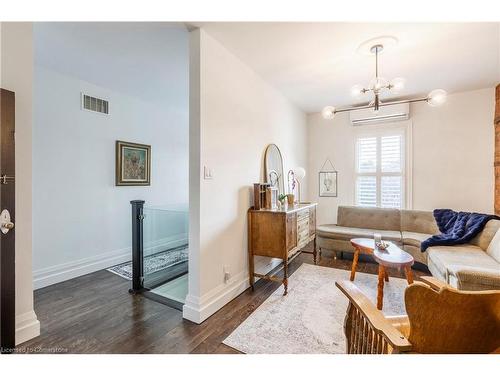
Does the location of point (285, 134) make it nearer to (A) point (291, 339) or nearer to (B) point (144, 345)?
(A) point (291, 339)

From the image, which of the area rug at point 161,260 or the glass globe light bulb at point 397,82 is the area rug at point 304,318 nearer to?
the area rug at point 161,260

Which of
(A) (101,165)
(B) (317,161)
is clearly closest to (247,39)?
(A) (101,165)

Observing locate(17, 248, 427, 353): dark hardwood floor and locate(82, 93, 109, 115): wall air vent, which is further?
locate(82, 93, 109, 115): wall air vent

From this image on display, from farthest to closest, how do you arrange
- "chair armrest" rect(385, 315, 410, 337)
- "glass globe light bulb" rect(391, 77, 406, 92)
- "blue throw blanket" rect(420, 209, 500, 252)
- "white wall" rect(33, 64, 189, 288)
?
"blue throw blanket" rect(420, 209, 500, 252), "white wall" rect(33, 64, 189, 288), "glass globe light bulb" rect(391, 77, 406, 92), "chair armrest" rect(385, 315, 410, 337)

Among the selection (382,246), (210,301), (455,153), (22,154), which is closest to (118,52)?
(22,154)

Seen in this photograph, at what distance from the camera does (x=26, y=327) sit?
1.74 metres

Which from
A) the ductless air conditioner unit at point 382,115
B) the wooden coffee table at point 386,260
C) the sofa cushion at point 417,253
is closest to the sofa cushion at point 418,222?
the sofa cushion at point 417,253

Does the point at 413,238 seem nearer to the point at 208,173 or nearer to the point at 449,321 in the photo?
the point at 449,321

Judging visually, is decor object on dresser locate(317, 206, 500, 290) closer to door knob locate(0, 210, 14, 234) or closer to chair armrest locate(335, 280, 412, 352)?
chair armrest locate(335, 280, 412, 352)

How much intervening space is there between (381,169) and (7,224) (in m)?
4.76

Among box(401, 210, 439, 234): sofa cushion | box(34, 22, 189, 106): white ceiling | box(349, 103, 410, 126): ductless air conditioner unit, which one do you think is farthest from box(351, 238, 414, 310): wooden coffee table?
box(34, 22, 189, 106): white ceiling

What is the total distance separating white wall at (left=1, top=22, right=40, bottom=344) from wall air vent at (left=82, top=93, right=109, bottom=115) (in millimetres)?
1441

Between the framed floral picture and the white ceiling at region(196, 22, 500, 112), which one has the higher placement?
the white ceiling at region(196, 22, 500, 112)

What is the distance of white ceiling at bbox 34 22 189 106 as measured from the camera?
79.7 inches
